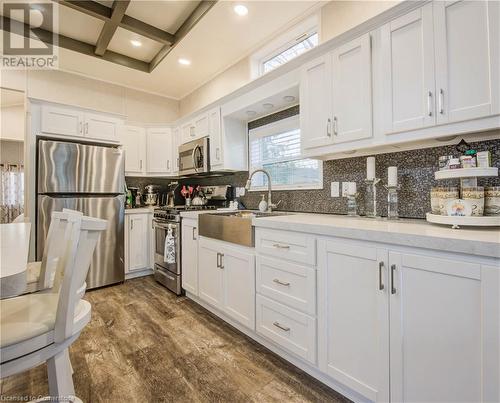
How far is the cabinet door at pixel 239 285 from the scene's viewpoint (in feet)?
6.27

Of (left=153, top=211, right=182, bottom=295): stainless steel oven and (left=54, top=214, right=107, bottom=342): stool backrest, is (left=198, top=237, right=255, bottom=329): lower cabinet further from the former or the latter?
(left=54, top=214, right=107, bottom=342): stool backrest

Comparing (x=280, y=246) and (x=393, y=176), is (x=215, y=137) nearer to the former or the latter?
(x=280, y=246)

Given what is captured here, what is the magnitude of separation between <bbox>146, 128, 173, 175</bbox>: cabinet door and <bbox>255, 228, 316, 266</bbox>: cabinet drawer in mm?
2712


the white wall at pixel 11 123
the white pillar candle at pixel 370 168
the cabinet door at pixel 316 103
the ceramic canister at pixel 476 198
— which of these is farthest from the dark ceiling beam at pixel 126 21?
the white wall at pixel 11 123

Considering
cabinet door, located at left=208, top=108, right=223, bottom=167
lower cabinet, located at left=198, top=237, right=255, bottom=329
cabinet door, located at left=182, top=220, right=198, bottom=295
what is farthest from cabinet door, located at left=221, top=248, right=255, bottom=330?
cabinet door, located at left=208, top=108, right=223, bottom=167

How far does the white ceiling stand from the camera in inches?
94.6

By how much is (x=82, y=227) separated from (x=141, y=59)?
133 inches

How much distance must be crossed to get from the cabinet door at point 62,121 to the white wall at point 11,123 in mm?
2830

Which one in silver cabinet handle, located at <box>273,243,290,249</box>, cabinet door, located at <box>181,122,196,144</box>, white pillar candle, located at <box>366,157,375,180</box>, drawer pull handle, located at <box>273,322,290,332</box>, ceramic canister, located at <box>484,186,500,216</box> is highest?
cabinet door, located at <box>181,122,196,144</box>

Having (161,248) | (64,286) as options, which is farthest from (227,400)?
(161,248)

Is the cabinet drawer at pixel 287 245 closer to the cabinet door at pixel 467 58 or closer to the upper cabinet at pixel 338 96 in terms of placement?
the upper cabinet at pixel 338 96

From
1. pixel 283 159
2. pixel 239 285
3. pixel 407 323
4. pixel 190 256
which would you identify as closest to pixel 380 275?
pixel 407 323

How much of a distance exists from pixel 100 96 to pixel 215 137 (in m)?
2.08

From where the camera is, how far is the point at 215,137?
3.07m
